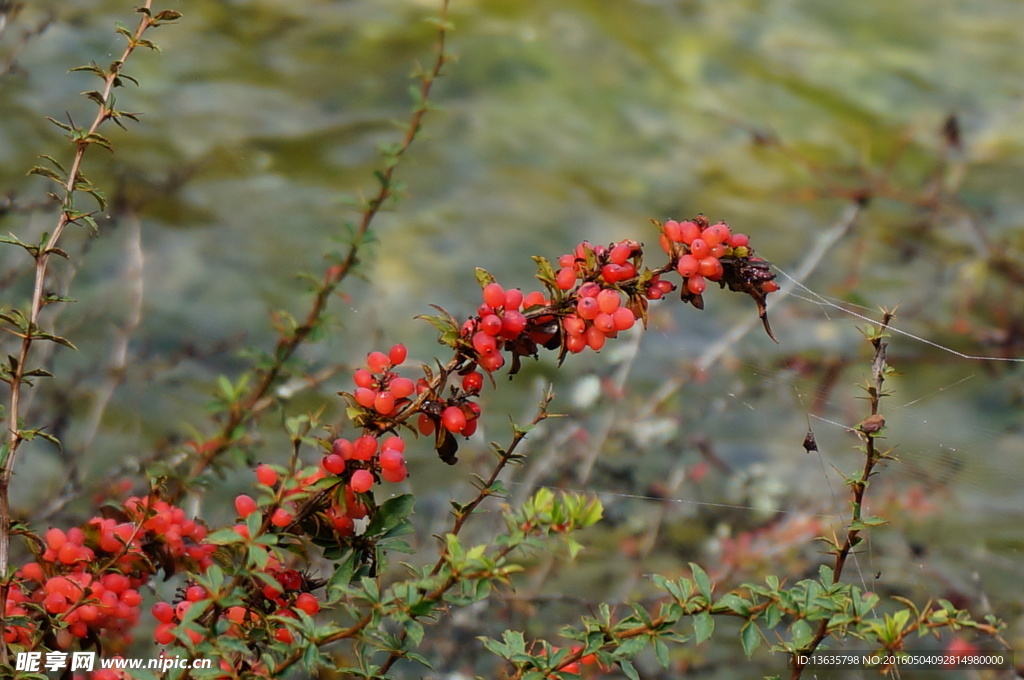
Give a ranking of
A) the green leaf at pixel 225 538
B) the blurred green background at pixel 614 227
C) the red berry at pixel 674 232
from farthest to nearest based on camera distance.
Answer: the blurred green background at pixel 614 227
the red berry at pixel 674 232
the green leaf at pixel 225 538

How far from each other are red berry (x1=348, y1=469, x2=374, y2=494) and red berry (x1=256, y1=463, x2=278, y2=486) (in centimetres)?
7

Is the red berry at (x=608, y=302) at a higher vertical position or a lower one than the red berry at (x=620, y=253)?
lower

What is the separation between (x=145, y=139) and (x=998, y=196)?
6.81 ft

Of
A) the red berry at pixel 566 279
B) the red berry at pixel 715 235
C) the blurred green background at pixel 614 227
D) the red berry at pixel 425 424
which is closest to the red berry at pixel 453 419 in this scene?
the red berry at pixel 425 424

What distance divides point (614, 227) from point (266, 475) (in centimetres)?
151

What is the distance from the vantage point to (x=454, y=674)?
1.28m

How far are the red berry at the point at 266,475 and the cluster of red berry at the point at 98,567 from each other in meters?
0.07

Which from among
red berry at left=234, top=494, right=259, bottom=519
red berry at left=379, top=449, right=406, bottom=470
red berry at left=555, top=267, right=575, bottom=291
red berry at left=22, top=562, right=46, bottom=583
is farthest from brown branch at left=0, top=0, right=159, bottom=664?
red berry at left=555, top=267, right=575, bottom=291

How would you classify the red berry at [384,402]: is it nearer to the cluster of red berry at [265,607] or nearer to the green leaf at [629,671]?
the cluster of red berry at [265,607]

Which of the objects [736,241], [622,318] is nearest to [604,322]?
[622,318]

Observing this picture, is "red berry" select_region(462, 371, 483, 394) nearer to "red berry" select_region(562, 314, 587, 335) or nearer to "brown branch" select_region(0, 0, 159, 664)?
"red berry" select_region(562, 314, 587, 335)

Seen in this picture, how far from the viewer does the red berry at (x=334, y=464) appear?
1.95 feet

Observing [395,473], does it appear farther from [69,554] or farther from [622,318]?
[69,554]

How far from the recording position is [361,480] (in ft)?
1.94
